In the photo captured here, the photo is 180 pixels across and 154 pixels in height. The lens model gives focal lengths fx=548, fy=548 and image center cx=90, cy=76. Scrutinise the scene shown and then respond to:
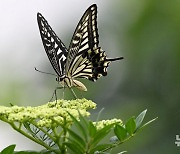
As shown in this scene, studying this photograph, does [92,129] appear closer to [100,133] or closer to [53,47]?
[100,133]

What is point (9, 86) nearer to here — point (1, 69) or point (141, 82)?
point (1, 69)

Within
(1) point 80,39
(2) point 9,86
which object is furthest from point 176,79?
(1) point 80,39

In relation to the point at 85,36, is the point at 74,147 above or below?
below

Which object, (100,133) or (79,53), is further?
(79,53)

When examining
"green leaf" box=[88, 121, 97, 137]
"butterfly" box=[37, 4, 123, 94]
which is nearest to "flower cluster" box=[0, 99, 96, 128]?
"green leaf" box=[88, 121, 97, 137]

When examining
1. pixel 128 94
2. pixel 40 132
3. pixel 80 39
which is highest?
pixel 80 39

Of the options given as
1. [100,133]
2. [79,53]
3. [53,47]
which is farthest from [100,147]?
[53,47]

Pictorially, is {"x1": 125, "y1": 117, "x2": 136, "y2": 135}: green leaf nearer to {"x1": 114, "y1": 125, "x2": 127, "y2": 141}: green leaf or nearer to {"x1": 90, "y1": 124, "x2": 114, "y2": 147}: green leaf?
{"x1": 114, "y1": 125, "x2": 127, "y2": 141}: green leaf

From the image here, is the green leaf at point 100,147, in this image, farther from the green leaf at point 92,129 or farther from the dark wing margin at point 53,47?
the dark wing margin at point 53,47
